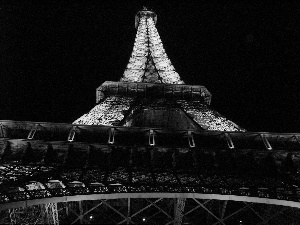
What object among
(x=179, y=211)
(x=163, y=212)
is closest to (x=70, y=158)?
(x=163, y=212)

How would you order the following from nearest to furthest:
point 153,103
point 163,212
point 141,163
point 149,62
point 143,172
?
1. point 143,172
2. point 163,212
3. point 141,163
4. point 153,103
5. point 149,62

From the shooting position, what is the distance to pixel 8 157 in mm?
11750

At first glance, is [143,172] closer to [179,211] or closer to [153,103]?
[179,211]

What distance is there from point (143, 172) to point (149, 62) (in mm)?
19595

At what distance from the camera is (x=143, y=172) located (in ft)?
36.9

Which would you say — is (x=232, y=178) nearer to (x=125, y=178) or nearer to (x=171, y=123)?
(x=125, y=178)

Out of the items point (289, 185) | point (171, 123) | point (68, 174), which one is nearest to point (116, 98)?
point (171, 123)

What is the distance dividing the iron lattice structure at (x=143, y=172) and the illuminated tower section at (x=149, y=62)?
1249 centimetres

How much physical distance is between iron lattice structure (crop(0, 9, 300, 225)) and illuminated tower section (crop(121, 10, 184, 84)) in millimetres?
12494

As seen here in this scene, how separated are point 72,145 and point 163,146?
10.2 ft

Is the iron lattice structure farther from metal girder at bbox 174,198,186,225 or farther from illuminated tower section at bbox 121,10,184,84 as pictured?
illuminated tower section at bbox 121,10,184,84

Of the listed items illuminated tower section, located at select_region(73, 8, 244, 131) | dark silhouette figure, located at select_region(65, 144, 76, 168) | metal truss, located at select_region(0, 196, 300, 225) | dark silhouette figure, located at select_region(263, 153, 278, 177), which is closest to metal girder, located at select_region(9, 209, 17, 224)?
metal truss, located at select_region(0, 196, 300, 225)

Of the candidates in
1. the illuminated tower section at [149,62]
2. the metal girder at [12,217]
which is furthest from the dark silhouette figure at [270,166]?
the illuminated tower section at [149,62]

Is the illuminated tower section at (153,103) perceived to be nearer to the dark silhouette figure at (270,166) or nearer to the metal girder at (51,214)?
the dark silhouette figure at (270,166)
